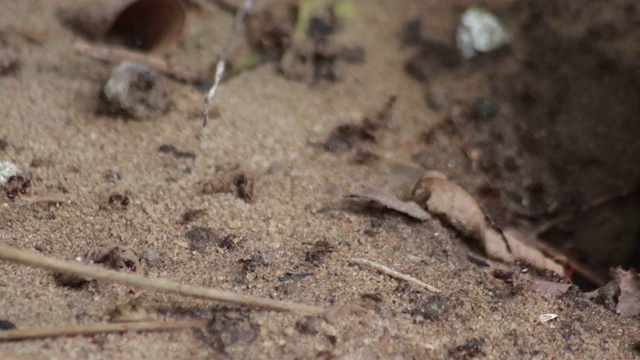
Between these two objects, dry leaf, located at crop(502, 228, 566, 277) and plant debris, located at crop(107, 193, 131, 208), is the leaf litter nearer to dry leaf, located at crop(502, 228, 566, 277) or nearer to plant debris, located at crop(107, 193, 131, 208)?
dry leaf, located at crop(502, 228, 566, 277)

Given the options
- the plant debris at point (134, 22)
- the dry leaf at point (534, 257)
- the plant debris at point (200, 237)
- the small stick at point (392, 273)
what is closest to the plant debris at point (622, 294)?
the dry leaf at point (534, 257)

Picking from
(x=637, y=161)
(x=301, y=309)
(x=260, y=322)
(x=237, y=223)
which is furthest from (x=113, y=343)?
(x=637, y=161)

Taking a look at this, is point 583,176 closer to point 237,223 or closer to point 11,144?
point 237,223

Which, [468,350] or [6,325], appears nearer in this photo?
[6,325]

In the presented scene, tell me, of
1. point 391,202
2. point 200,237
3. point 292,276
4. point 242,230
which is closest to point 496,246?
point 391,202

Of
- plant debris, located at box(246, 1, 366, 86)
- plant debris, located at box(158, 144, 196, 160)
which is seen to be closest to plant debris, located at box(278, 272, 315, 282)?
plant debris, located at box(158, 144, 196, 160)

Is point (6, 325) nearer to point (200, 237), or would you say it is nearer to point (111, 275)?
point (111, 275)
